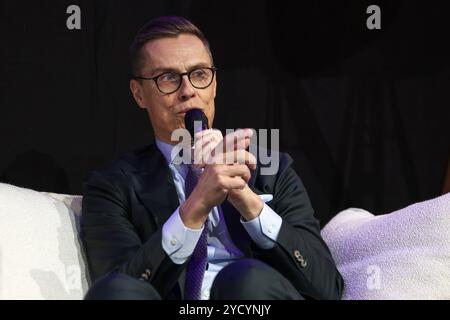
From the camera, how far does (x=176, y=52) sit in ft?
6.73

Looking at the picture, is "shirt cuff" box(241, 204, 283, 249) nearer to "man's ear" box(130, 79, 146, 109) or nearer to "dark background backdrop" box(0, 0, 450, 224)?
"man's ear" box(130, 79, 146, 109)

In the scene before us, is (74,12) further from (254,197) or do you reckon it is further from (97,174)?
(254,197)

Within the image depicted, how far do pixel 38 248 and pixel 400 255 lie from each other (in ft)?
2.91

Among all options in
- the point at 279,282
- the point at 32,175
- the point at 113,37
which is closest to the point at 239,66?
the point at 113,37

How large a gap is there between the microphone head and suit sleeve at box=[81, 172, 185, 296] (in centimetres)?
24

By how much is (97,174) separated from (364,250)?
0.72 meters

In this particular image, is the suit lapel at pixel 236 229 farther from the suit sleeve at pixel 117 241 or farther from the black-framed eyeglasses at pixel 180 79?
the black-framed eyeglasses at pixel 180 79

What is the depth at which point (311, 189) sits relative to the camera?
2773mm

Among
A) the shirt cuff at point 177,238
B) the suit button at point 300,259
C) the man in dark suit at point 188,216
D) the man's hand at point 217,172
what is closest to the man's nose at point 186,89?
the man in dark suit at point 188,216

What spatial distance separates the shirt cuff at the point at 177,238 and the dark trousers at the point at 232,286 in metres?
0.14

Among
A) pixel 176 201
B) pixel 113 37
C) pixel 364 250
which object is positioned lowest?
pixel 364 250

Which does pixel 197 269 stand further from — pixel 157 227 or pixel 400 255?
pixel 400 255

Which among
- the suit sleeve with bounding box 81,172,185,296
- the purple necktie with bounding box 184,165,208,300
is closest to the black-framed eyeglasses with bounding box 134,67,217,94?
the suit sleeve with bounding box 81,172,185,296
